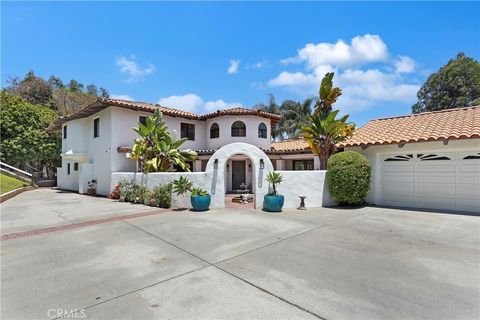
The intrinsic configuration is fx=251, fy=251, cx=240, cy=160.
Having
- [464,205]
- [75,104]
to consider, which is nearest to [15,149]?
[75,104]

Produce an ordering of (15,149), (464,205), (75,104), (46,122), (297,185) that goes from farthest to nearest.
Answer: (75,104) < (46,122) < (15,149) < (297,185) < (464,205)

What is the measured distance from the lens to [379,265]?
17.8 feet

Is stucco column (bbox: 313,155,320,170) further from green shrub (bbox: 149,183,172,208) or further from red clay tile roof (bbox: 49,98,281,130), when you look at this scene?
green shrub (bbox: 149,183,172,208)

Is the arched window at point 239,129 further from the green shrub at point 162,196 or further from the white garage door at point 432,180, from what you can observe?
the white garage door at point 432,180

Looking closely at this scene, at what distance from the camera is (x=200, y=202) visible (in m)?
12.2

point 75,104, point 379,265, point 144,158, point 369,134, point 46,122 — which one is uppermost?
point 75,104

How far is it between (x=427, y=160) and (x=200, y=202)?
11.2 metres

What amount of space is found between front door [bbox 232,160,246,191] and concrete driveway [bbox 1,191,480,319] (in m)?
13.3

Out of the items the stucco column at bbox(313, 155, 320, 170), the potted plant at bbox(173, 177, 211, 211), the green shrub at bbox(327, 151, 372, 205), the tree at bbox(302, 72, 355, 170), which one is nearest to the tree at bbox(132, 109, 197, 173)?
the potted plant at bbox(173, 177, 211, 211)

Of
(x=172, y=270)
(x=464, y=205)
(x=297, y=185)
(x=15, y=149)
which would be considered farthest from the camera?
(x=15, y=149)

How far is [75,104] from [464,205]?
4441 centimetres

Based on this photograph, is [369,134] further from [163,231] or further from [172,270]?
[172,270]

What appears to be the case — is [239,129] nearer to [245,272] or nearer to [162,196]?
[162,196]

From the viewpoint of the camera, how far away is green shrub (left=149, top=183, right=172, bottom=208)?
13.2 m
